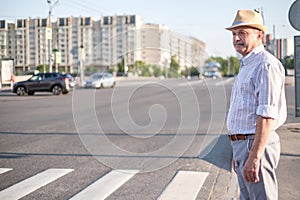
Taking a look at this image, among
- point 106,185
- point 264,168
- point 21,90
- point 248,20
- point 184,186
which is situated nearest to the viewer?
point 264,168

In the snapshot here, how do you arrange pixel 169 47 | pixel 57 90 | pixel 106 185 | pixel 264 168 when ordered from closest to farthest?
→ pixel 264 168 < pixel 169 47 < pixel 106 185 < pixel 57 90

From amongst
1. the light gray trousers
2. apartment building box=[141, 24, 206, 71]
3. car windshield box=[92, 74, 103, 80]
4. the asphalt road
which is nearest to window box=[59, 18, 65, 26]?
the asphalt road

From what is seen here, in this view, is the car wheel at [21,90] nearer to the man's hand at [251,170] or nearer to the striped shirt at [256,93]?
the striped shirt at [256,93]

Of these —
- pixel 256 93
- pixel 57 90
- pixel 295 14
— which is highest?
pixel 295 14

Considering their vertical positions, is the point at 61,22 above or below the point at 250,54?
above

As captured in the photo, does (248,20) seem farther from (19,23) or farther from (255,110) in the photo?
(19,23)

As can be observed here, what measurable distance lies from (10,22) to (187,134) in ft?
24.7

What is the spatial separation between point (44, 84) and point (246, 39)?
3008cm

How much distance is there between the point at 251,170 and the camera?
3189 millimetres

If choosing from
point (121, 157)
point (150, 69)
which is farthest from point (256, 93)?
point (121, 157)

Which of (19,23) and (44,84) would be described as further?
(44,84)

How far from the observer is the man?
3146mm

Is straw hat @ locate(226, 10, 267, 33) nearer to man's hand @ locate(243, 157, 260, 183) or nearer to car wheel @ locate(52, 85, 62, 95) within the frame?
man's hand @ locate(243, 157, 260, 183)

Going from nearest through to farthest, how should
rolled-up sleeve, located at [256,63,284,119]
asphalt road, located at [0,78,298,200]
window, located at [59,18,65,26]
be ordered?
rolled-up sleeve, located at [256,63,284,119] → asphalt road, located at [0,78,298,200] → window, located at [59,18,65,26]
